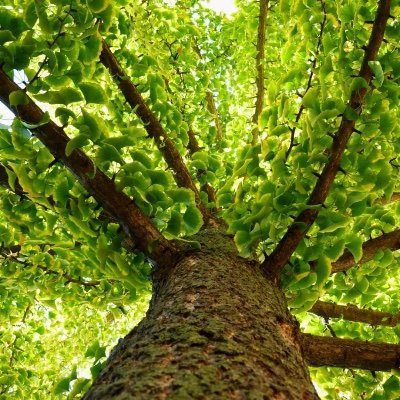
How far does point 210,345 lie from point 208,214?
1666 millimetres

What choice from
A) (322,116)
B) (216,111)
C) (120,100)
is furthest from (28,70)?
(216,111)

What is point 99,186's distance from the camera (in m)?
1.48

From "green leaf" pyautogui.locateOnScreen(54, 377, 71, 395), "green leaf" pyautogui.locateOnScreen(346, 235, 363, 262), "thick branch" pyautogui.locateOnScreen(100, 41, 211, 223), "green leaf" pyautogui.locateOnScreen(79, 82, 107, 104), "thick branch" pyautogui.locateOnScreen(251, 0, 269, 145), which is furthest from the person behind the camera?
"thick branch" pyautogui.locateOnScreen(251, 0, 269, 145)

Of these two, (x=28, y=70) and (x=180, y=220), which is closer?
(x=28, y=70)

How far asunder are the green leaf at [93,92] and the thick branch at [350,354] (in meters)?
1.09

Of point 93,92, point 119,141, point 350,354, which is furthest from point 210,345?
point 350,354

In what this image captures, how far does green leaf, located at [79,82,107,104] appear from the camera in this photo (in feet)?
4.46

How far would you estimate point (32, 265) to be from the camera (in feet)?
7.57

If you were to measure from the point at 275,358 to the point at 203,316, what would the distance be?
210 millimetres

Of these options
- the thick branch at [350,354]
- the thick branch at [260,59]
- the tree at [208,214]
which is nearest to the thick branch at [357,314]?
the tree at [208,214]

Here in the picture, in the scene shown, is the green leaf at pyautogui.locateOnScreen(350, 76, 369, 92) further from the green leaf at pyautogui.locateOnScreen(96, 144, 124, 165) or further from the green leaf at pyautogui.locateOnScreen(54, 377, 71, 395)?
the green leaf at pyautogui.locateOnScreen(54, 377, 71, 395)

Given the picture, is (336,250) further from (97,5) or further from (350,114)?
(97,5)

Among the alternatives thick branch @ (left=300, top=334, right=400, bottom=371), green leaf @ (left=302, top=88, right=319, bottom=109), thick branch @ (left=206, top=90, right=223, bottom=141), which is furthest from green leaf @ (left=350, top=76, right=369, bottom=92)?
thick branch @ (left=206, top=90, right=223, bottom=141)

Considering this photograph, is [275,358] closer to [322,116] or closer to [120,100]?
[322,116]
